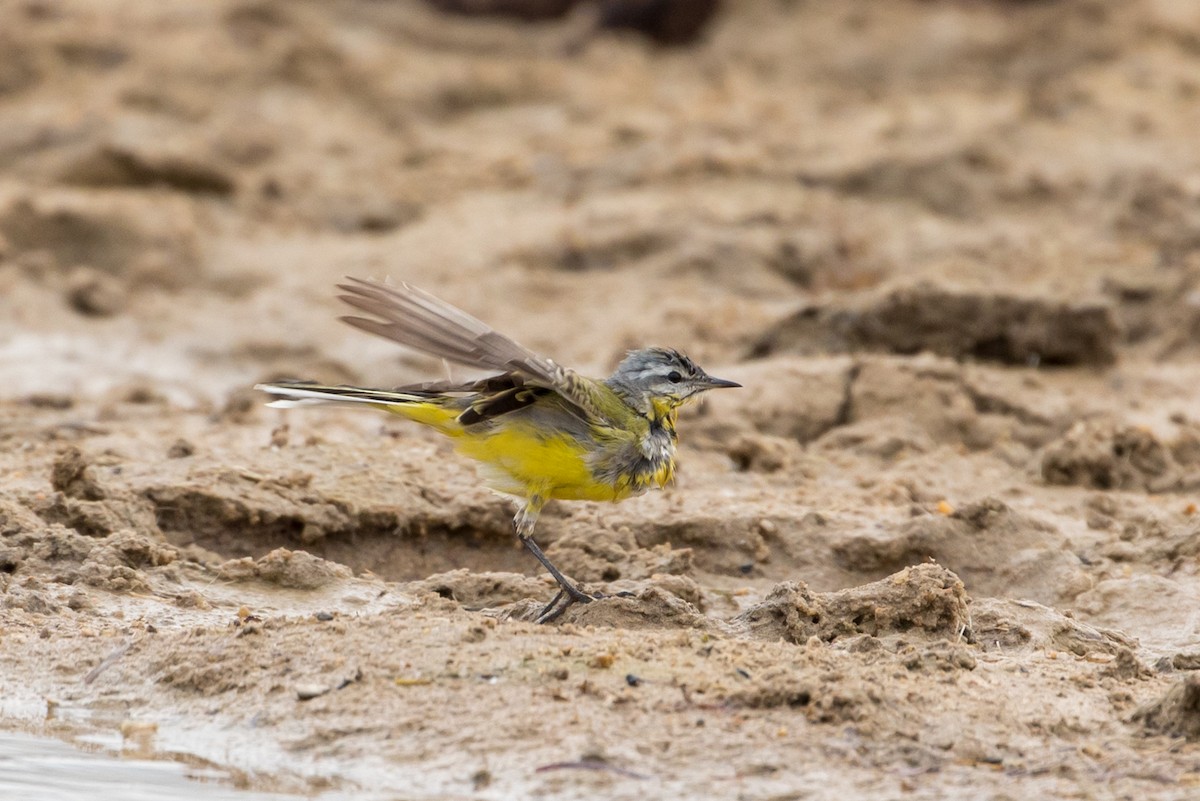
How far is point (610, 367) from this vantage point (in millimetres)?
10656

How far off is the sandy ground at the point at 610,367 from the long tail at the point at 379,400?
Answer: 618 millimetres

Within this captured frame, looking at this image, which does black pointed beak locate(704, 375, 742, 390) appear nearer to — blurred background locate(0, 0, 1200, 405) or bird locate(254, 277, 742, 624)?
bird locate(254, 277, 742, 624)

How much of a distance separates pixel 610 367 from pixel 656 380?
9.79 ft

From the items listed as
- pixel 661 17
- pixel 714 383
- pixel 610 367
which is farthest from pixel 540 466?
pixel 661 17

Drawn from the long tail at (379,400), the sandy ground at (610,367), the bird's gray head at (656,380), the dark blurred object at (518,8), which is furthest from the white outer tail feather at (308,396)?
the dark blurred object at (518,8)

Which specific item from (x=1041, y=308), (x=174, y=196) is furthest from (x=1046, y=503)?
(x=174, y=196)

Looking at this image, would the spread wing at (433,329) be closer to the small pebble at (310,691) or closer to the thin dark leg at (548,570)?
the thin dark leg at (548,570)

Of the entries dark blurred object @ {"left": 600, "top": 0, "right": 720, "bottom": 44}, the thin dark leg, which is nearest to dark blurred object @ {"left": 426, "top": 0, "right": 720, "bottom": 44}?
dark blurred object @ {"left": 600, "top": 0, "right": 720, "bottom": 44}

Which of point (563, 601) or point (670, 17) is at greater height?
point (670, 17)

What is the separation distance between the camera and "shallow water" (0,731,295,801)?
548 centimetres

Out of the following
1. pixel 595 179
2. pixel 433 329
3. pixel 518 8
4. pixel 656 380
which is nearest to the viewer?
pixel 433 329

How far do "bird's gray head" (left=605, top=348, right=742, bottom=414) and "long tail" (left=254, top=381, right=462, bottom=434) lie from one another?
77 centimetres

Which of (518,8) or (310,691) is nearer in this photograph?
(310,691)

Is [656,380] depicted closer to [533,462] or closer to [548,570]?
[533,462]
